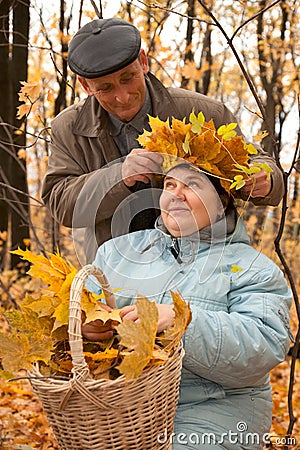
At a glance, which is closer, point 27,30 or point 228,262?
point 228,262

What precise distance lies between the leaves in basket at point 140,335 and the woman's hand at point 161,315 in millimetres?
201

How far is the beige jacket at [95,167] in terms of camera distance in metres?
2.43

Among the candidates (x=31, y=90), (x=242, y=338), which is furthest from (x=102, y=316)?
(x=31, y=90)

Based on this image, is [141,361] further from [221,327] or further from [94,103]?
[94,103]

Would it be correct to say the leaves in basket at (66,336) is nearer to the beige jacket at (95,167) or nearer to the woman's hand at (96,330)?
the woman's hand at (96,330)

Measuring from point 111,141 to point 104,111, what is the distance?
13 cm

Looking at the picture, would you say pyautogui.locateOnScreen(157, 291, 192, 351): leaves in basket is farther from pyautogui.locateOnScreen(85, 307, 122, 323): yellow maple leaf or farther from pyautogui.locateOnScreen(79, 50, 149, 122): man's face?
pyautogui.locateOnScreen(79, 50, 149, 122): man's face

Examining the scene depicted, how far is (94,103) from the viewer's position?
2896mm

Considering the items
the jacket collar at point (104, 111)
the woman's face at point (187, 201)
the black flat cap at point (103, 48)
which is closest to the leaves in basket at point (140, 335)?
the woman's face at point (187, 201)

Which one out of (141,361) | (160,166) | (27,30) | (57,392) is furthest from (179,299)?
(27,30)

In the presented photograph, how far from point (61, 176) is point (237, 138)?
38.1 inches

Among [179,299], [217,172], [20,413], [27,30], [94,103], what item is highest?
[27,30]

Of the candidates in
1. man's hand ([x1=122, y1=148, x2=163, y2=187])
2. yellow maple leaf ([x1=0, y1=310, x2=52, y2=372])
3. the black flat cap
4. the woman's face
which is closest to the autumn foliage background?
the black flat cap

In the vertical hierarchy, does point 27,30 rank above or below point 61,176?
above
